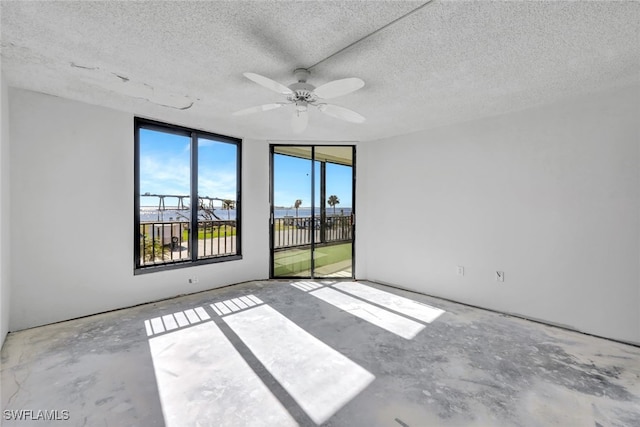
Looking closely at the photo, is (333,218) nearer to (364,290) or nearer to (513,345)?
(364,290)

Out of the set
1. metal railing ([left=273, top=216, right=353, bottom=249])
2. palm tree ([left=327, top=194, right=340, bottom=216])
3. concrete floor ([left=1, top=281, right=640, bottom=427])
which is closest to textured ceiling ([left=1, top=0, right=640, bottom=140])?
palm tree ([left=327, top=194, right=340, bottom=216])

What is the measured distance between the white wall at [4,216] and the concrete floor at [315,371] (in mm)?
295

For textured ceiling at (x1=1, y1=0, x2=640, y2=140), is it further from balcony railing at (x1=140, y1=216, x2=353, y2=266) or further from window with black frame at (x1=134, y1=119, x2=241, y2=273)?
balcony railing at (x1=140, y1=216, x2=353, y2=266)

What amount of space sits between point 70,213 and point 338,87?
325cm

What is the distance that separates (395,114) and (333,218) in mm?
3027

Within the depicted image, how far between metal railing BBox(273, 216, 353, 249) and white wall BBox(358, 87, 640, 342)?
1.70m

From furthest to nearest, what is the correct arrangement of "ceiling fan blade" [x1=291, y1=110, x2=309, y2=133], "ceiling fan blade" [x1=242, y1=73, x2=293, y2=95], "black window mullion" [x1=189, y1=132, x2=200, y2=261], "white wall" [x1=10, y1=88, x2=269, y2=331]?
1. "black window mullion" [x1=189, y1=132, x2=200, y2=261]
2. "white wall" [x1=10, y1=88, x2=269, y2=331]
3. "ceiling fan blade" [x1=291, y1=110, x2=309, y2=133]
4. "ceiling fan blade" [x1=242, y1=73, x2=293, y2=95]

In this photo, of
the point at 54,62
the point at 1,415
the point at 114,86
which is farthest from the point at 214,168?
the point at 1,415

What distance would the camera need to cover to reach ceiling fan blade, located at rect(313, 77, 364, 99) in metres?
1.93

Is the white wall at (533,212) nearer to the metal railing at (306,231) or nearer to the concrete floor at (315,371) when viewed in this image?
the concrete floor at (315,371)

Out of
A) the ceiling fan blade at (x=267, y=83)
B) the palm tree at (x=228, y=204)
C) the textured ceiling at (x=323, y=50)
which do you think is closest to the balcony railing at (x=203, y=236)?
the palm tree at (x=228, y=204)

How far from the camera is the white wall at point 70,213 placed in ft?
9.05

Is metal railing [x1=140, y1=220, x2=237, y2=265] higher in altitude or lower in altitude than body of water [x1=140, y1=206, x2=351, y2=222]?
lower

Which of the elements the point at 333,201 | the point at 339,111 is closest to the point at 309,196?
the point at 333,201
